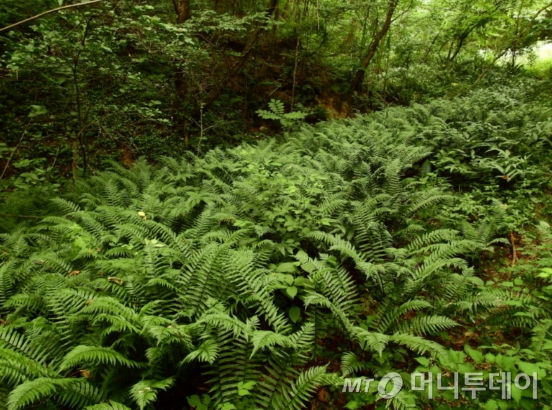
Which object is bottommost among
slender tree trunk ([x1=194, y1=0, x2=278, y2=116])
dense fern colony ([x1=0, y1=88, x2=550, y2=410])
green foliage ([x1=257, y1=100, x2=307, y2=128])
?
dense fern colony ([x1=0, y1=88, x2=550, y2=410])

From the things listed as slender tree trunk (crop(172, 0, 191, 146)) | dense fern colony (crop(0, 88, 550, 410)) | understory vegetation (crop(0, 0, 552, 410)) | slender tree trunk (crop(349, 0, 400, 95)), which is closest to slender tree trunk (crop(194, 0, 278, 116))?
understory vegetation (crop(0, 0, 552, 410))

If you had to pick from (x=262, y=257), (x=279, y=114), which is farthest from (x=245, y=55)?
(x=262, y=257)

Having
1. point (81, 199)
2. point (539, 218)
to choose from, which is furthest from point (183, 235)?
point (539, 218)

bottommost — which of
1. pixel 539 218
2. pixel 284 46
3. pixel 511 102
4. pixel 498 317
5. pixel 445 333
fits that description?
pixel 445 333

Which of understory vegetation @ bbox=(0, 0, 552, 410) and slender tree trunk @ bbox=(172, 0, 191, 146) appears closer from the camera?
understory vegetation @ bbox=(0, 0, 552, 410)

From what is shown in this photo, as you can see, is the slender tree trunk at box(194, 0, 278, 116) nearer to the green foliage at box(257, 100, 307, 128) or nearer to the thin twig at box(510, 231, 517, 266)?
the green foliage at box(257, 100, 307, 128)

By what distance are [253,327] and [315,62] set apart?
521 inches

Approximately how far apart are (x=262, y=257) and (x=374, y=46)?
12180 mm

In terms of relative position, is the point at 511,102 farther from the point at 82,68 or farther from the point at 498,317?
the point at 82,68

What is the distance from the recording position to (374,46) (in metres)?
12.9

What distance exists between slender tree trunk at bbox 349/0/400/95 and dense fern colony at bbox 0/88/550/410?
9.03m

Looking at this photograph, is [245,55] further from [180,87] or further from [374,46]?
[374,46]

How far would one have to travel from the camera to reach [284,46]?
13492 millimetres

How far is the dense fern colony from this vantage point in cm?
268
